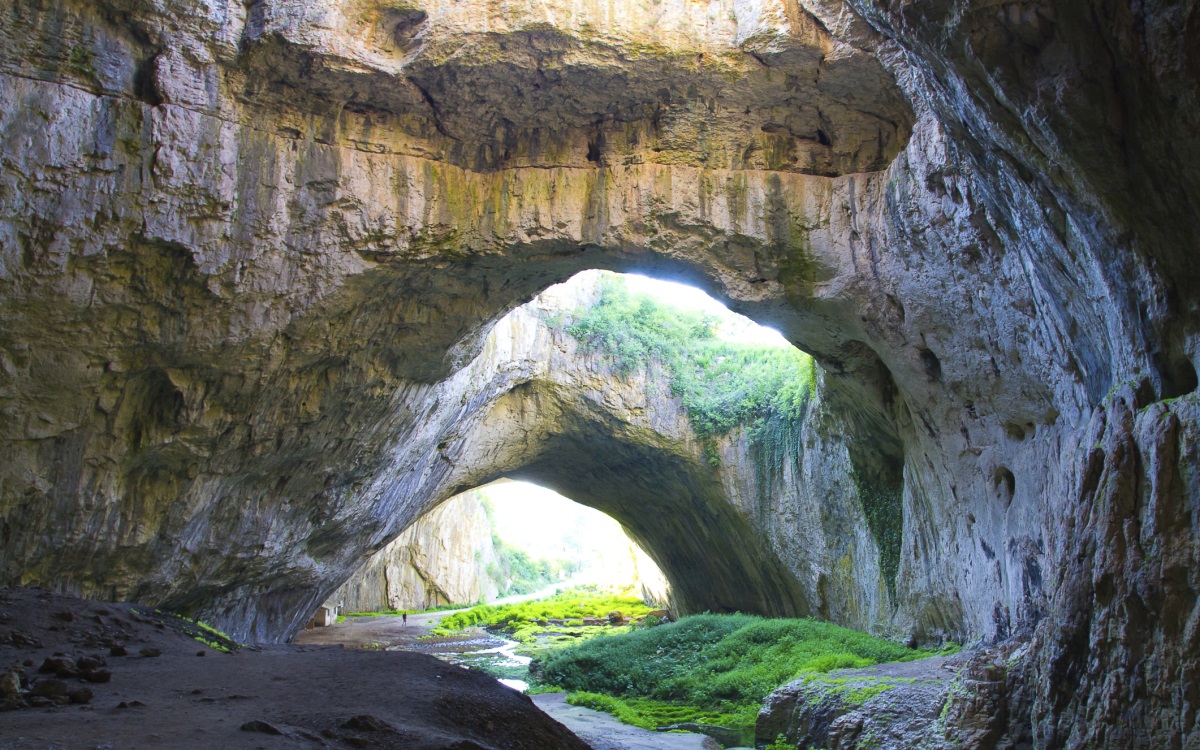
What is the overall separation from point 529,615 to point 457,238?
18.8 metres

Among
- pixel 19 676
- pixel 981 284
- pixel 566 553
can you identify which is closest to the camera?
pixel 19 676

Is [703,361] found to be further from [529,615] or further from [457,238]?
[529,615]

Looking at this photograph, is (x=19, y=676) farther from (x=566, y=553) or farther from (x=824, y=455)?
(x=566, y=553)

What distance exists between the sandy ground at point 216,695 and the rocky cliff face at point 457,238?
7.30 ft

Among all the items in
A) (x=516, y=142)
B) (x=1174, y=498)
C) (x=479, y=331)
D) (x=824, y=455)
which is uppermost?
(x=516, y=142)

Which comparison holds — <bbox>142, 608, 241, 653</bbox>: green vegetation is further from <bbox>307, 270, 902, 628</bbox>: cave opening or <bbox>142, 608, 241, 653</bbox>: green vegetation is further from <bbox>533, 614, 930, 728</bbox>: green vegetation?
<bbox>307, 270, 902, 628</bbox>: cave opening

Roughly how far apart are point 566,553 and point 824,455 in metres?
46.9

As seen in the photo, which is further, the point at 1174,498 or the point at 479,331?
the point at 479,331

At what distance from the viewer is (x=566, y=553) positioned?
58125mm

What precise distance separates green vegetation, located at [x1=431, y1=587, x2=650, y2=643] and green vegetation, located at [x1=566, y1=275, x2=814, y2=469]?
8690 millimetres

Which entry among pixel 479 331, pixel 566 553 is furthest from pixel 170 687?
pixel 566 553

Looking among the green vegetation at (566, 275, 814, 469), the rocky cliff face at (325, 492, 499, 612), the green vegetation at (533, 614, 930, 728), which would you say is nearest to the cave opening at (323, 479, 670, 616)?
the rocky cliff face at (325, 492, 499, 612)

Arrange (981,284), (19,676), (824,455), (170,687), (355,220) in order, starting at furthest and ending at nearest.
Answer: (824,455)
(355,220)
(981,284)
(170,687)
(19,676)

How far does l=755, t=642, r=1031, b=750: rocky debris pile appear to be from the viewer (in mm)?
5371
